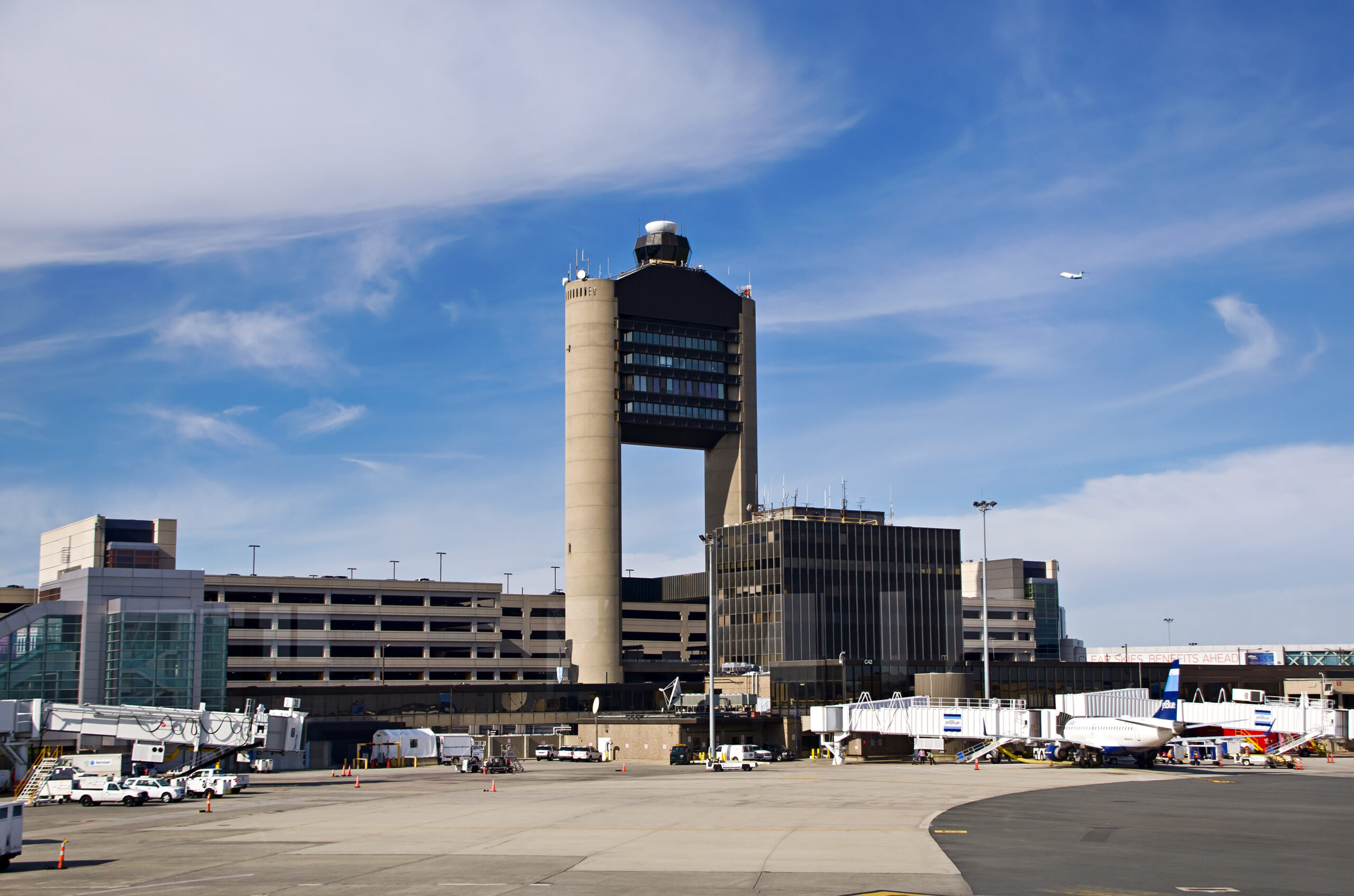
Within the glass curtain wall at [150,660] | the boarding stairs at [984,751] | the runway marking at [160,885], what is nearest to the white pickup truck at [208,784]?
the glass curtain wall at [150,660]

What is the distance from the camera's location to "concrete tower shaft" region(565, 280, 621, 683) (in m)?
182

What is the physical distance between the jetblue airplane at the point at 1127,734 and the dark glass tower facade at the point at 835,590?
185 feet

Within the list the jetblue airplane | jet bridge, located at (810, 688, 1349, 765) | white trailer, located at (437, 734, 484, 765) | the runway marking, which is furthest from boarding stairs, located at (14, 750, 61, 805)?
the jetblue airplane

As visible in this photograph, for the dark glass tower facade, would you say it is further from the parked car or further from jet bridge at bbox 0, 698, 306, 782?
the parked car

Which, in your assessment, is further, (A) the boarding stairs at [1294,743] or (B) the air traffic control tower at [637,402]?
(B) the air traffic control tower at [637,402]

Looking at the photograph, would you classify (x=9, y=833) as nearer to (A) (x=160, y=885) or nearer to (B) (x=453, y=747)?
(A) (x=160, y=885)

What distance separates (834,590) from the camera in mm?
167750

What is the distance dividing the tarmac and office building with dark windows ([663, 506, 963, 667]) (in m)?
76.9

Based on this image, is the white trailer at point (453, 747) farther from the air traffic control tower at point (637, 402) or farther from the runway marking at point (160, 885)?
the runway marking at point (160, 885)

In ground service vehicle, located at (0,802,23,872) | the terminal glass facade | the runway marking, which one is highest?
the terminal glass facade

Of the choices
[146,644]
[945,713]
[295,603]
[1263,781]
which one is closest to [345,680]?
[295,603]

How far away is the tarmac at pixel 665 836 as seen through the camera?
37.4 metres

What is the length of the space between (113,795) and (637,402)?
397ft

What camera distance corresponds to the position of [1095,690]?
536 feet
